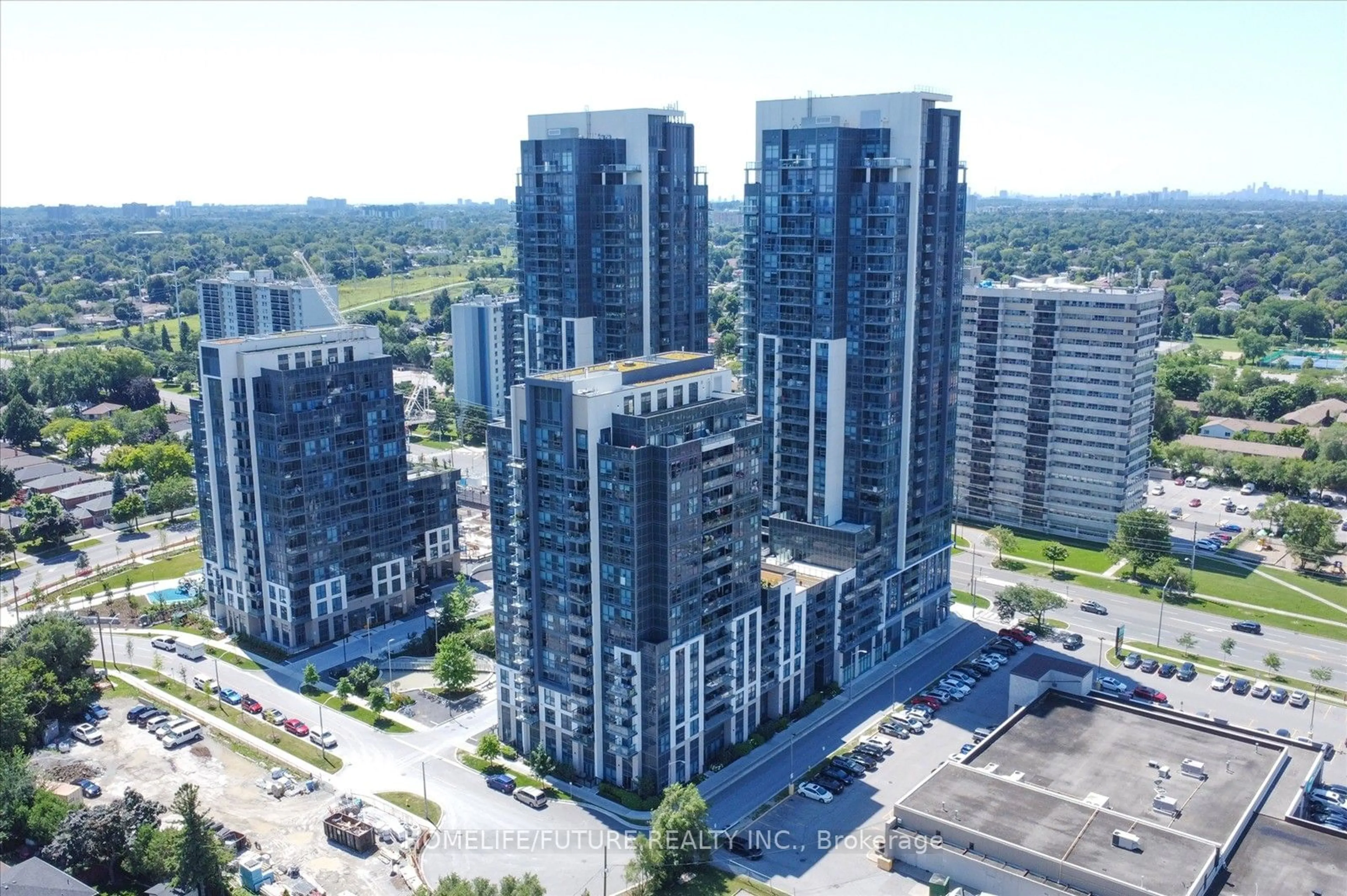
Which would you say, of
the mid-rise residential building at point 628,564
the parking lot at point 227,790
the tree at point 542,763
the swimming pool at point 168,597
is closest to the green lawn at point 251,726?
the parking lot at point 227,790

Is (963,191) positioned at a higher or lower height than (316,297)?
higher

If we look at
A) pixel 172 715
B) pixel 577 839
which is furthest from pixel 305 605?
pixel 577 839

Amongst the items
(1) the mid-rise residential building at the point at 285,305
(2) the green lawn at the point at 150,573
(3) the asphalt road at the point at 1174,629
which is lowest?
(3) the asphalt road at the point at 1174,629

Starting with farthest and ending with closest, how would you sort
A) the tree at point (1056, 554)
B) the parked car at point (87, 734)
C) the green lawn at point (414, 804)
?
1. the tree at point (1056, 554)
2. the parked car at point (87, 734)
3. the green lawn at point (414, 804)

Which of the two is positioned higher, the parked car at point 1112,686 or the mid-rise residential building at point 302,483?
the mid-rise residential building at point 302,483

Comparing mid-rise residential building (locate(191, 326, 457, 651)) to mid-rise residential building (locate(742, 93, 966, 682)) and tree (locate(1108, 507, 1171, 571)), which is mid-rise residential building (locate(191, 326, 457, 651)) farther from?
tree (locate(1108, 507, 1171, 571))

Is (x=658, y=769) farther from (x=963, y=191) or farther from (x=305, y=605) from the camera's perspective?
(x=963, y=191)

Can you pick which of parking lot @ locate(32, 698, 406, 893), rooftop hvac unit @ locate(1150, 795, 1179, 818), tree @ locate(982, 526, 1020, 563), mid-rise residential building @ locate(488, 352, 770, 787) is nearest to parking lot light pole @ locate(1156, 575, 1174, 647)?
tree @ locate(982, 526, 1020, 563)

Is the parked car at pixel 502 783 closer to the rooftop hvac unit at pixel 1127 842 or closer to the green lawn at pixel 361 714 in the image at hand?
the green lawn at pixel 361 714
